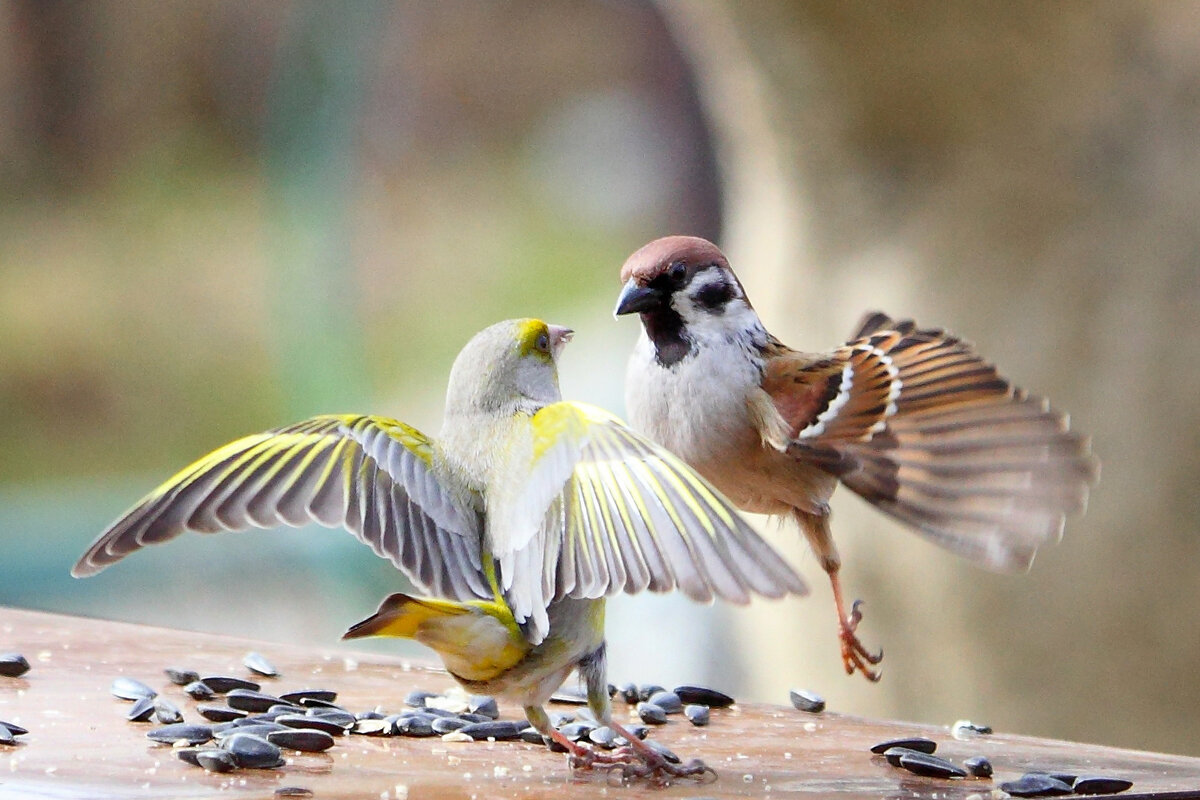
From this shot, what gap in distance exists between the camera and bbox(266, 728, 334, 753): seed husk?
227 centimetres

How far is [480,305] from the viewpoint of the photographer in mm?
10109

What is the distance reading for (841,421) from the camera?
259 centimetres

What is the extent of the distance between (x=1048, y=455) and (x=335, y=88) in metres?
8.33

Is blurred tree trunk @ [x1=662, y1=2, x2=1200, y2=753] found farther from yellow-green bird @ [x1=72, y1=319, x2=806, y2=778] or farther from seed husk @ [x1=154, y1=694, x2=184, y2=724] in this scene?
seed husk @ [x1=154, y1=694, x2=184, y2=724]

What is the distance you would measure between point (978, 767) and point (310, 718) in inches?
41.1

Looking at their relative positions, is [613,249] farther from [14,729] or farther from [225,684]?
[14,729]

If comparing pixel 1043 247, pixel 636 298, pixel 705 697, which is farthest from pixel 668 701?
pixel 1043 247

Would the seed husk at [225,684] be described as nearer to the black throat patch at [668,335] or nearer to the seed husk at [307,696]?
the seed husk at [307,696]

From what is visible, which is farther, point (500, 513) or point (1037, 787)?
point (500, 513)

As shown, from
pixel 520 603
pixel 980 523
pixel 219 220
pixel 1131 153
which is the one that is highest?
pixel 219 220

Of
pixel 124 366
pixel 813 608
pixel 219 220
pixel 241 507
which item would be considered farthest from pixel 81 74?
pixel 241 507

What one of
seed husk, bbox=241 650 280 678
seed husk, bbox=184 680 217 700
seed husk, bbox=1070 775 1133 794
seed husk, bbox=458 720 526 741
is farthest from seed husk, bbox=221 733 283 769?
seed husk, bbox=1070 775 1133 794

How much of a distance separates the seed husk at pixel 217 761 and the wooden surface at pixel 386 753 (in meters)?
0.02

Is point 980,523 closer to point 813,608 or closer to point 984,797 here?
point 984,797
